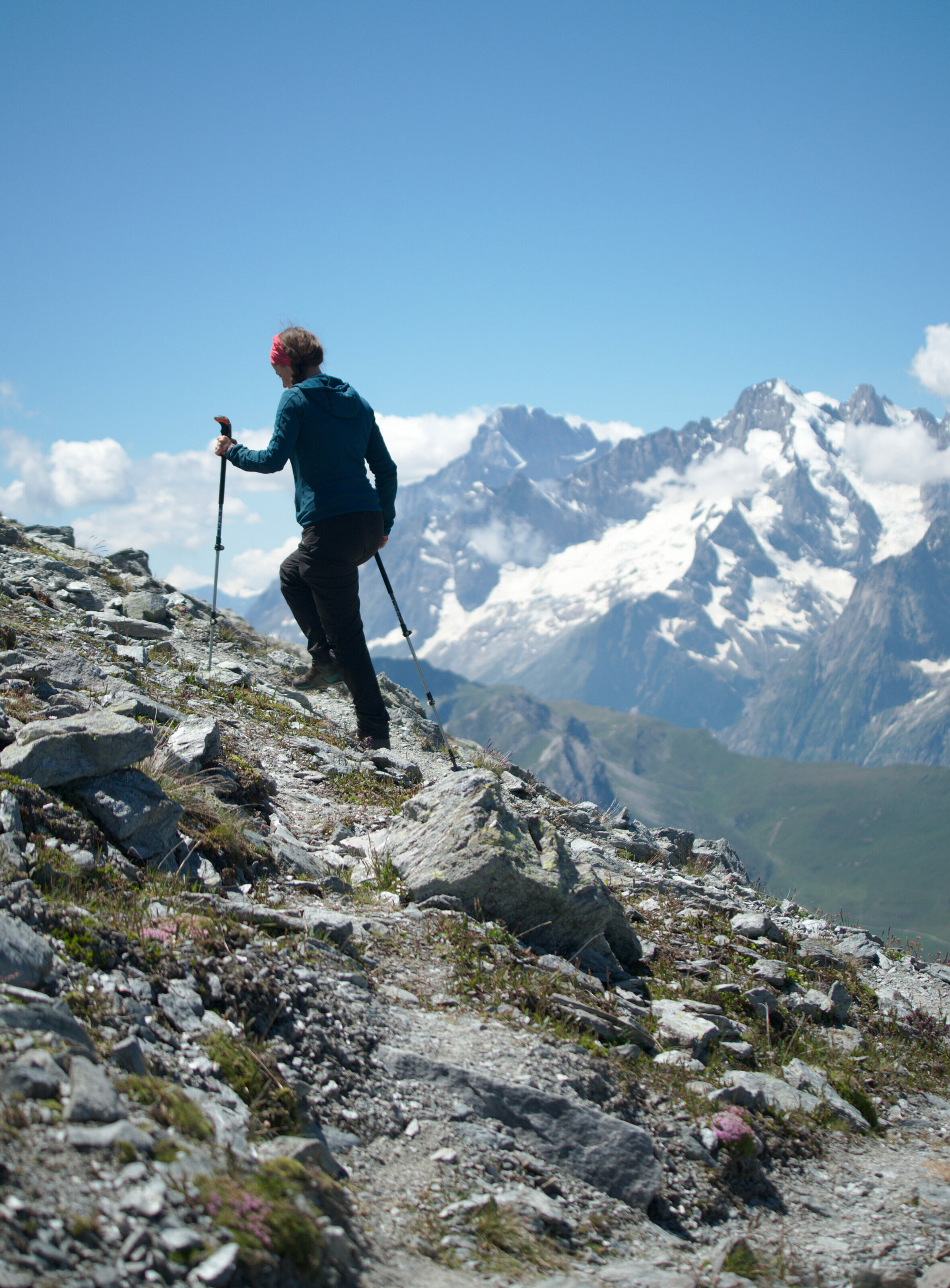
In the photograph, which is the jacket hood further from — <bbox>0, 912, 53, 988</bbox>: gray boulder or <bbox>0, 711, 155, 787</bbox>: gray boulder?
<bbox>0, 912, 53, 988</bbox>: gray boulder

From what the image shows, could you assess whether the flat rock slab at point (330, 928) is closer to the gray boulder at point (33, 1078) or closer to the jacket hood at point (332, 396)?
the gray boulder at point (33, 1078)

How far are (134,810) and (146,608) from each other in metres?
11.3

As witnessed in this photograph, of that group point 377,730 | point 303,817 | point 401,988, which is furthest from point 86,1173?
point 377,730

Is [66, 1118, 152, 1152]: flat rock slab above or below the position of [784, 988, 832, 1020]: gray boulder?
above

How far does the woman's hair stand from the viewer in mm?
9859

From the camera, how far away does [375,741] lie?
1166cm

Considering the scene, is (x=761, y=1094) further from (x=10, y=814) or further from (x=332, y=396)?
(x=332, y=396)

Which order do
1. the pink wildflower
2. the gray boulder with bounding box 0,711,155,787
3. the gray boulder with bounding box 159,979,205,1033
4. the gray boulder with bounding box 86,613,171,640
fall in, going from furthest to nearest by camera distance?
1. the gray boulder with bounding box 86,613,171,640
2. the gray boulder with bounding box 0,711,155,787
3. the pink wildflower
4. the gray boulder with bounding box 159,979,205,1033

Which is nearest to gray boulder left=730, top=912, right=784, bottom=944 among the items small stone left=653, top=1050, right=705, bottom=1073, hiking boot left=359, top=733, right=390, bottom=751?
small stone left=653, top=1050, right=705, bottom=1073

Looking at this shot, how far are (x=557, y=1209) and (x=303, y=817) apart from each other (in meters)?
5.35

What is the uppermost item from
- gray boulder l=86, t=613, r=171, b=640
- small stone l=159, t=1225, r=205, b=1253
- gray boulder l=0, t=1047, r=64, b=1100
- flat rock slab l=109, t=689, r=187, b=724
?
gray boulder l=86, t=613, r=171, b=640

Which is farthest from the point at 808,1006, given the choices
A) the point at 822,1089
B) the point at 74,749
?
the point at 74,749

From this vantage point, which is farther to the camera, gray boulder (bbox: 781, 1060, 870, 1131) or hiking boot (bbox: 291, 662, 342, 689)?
hiking boot (bbox: 291, 662, 342, 689)

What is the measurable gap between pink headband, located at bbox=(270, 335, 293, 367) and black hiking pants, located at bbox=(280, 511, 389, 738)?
6.17 feet
